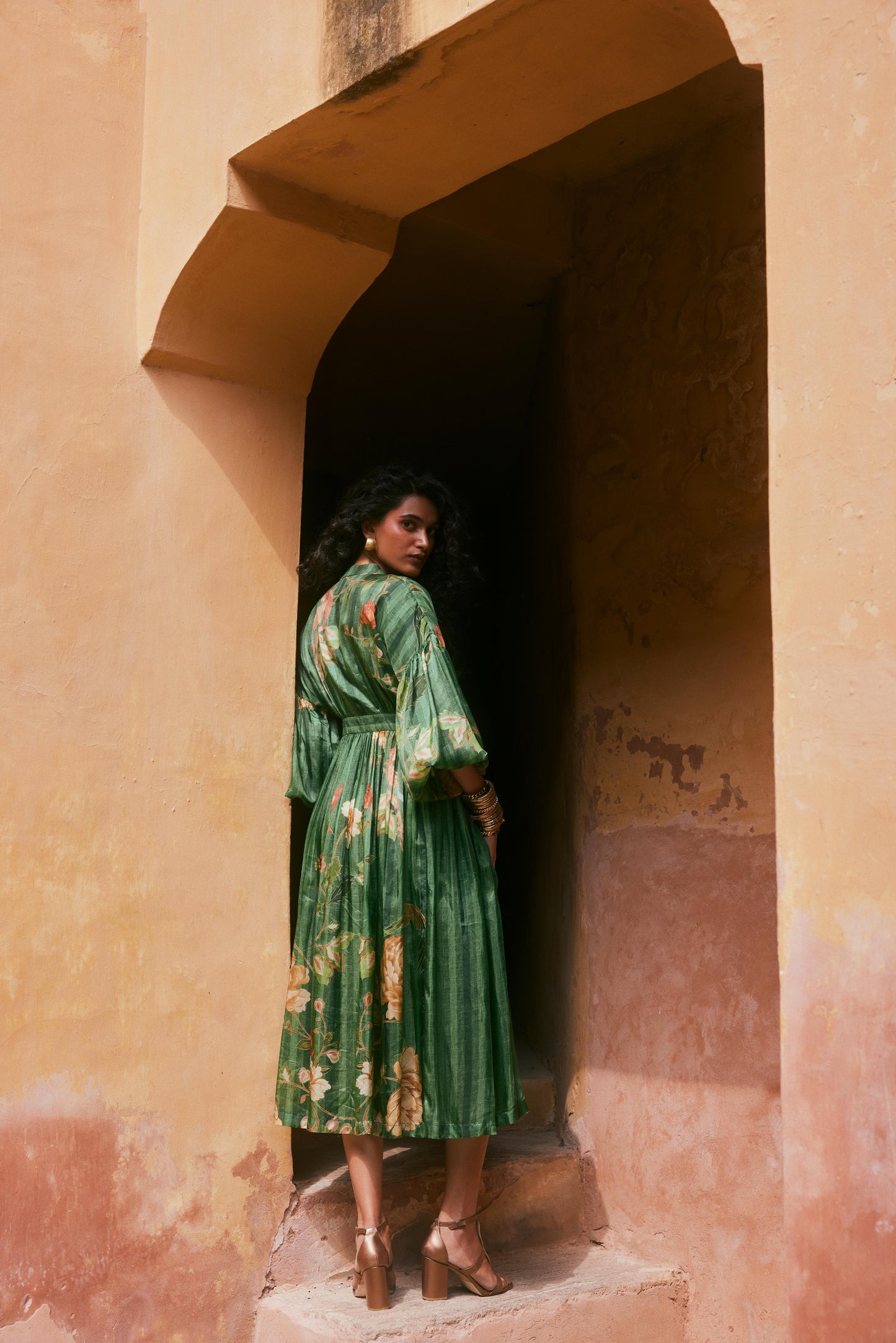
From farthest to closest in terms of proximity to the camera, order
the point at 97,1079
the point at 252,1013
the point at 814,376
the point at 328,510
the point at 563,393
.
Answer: the point at 328,510 < the point at 563,393 < the point at 252,1013 < the point at 97,1079 < the point at 814,376

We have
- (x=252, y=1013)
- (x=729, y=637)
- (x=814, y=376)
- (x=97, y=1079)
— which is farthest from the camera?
(x=729, y=637)

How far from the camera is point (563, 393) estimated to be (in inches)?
146

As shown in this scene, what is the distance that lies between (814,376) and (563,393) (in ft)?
6.96

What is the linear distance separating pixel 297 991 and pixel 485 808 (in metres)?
0.61

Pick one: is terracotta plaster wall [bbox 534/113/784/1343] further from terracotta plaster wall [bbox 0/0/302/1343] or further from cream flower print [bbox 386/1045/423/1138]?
terracotta plaster wall [bbox 0/0/302/1343]

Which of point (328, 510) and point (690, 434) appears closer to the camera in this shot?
point (690, 434)

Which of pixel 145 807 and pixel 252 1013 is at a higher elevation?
pixel 145 807

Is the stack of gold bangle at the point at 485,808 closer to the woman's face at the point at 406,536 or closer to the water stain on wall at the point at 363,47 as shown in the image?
the woman's face at the point at 406,536

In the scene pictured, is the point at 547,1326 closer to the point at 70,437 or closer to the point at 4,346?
the point at 70,437

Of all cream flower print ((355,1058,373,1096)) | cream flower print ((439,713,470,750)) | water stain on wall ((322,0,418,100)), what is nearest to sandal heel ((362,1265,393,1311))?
cream flower print ((355,1058,373,1096))

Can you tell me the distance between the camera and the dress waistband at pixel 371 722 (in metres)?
2.90

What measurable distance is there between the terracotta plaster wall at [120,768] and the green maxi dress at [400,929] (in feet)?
0.62

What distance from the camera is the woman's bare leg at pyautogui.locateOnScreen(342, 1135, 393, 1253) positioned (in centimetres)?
272

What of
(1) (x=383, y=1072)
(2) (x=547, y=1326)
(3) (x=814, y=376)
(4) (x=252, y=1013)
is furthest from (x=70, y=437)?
(2) (x=547, y=1326)
